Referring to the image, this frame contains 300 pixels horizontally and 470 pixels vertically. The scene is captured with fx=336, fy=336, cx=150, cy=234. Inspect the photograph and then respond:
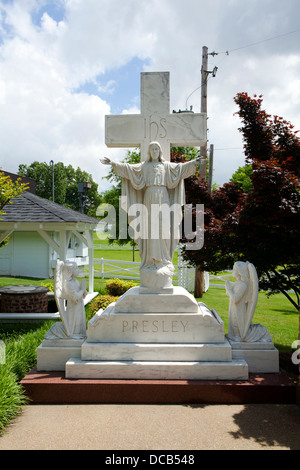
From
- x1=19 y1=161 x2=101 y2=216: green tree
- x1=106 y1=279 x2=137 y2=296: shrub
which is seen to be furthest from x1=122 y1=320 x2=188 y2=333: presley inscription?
x1=19 y1=161 x2=101 y2=216: green tree

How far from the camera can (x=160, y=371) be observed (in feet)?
15.1

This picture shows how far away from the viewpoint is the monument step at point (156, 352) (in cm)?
477

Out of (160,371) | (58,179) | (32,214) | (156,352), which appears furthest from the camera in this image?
(58,179)

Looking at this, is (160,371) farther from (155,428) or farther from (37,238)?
(37,238)

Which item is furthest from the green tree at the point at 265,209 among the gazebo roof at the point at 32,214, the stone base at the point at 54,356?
the gazebo roof at the point at 32,214

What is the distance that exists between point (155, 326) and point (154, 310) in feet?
0.83

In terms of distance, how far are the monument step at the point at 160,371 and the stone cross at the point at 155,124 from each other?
128 inches

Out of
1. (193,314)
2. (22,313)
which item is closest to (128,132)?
(193,314)

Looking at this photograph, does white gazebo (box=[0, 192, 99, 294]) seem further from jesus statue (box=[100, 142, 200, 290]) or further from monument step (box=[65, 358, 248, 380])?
monument step (box=[65, 358, 248, 380])

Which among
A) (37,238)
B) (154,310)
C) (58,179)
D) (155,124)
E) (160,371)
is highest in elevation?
(58,179)

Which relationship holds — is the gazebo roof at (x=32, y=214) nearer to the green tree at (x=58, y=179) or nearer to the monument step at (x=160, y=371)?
the monument step at (x=160, y=371)

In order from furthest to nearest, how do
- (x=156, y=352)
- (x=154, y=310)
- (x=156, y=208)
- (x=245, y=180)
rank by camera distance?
1. (x=245, y=180)
2. (x=156, y=208)
3. (x=154, y=310)
4. (x=156, y=352)

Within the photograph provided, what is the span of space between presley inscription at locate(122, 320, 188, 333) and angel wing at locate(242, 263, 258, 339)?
902mm

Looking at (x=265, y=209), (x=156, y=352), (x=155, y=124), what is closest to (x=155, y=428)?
(x=156, y=352)
